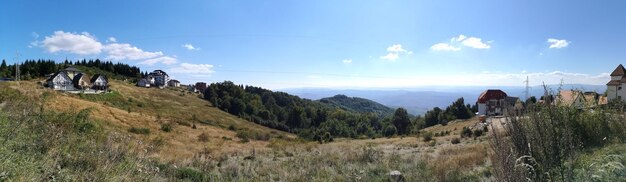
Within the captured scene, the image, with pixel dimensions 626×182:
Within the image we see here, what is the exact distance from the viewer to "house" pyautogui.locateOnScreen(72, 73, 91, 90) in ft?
265

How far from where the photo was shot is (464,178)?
701cm

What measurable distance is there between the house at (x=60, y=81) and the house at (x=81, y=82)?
1.29 m

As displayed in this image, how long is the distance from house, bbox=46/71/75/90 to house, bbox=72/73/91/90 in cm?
129

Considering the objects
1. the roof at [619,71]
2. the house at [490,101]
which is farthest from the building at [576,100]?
the house at [490,101]

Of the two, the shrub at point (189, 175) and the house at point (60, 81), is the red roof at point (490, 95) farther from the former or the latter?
the house at point (60, 81)

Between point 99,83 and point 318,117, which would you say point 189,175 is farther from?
point 318,117

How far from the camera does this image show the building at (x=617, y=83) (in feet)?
144

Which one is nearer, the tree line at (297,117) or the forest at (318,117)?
the forest at (318,117)

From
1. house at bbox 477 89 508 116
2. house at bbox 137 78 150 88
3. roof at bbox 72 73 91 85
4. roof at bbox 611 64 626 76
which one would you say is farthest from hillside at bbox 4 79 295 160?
roof at bbox 611 64 626 76

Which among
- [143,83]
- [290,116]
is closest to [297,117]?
[290,116]

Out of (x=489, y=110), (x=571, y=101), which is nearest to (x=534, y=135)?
Result: (x=571, y=101)

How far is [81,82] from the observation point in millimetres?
82438

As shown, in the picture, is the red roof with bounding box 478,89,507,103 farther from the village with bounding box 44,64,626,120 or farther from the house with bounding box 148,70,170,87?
the house with bounding box 148,70,170,87

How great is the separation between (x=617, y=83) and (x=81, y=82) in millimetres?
94625
